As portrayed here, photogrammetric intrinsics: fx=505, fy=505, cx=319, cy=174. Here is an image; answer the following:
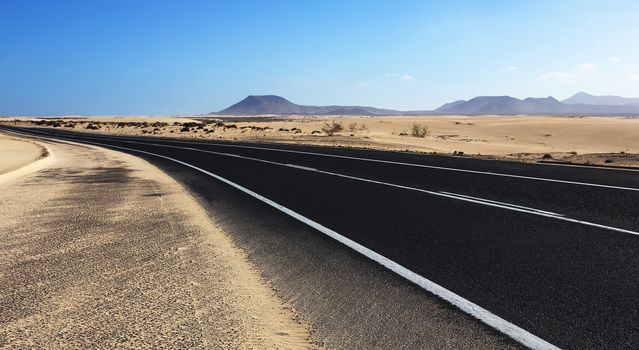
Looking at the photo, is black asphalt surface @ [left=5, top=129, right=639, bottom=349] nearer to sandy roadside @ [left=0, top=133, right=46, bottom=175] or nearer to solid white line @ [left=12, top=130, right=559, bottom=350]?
solid white line @ [left=12, top=130, right=559, bottom=350]

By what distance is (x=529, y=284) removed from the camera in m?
4.39

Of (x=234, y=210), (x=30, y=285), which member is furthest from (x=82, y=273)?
(x=234, y=210)

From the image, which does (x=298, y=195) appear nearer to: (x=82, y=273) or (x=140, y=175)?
(x=82, y=273)

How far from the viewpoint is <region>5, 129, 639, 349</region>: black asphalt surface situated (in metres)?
3.76

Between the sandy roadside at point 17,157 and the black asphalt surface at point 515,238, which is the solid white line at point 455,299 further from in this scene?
the sandy roadside at point 17,157

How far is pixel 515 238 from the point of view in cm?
604

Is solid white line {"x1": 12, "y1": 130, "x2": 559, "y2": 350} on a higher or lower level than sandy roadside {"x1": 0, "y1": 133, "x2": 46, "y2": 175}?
higher

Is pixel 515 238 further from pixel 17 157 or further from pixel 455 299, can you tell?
pixel 17 157

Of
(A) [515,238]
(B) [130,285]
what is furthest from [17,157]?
(A) [515,238]

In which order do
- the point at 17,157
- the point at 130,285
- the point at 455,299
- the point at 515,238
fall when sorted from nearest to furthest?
the point at 455,299
the point at 130,285
the point at 515,238
the point at 17,157

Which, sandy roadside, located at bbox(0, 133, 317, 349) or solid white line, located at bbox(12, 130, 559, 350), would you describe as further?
sandy roadside, located at bbox(0, 133, 317, 349)

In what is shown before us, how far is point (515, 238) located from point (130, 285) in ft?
14.2

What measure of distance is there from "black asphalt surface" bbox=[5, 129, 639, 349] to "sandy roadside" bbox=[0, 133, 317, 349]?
5.47 feet

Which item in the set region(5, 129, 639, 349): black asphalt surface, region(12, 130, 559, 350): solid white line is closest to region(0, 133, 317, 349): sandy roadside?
region(12, 130, 559, 350): solid white line
